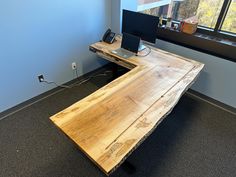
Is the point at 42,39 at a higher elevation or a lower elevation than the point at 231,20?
lower

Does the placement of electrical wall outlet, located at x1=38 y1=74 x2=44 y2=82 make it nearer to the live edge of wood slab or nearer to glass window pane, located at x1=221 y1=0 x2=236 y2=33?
the live edge of wood slab

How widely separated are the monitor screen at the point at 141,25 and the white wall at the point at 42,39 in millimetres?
605

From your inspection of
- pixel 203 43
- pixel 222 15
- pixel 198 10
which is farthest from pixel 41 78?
pixel 222 15

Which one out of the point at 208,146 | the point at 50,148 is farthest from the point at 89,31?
the point at 208,146

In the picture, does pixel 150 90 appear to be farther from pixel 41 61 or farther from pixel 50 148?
pixel 41 61

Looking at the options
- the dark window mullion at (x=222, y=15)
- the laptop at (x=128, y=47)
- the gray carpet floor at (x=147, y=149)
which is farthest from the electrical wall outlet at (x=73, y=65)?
the dark window mullion at (x=222, y=15)

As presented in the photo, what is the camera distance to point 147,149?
5.66 feet

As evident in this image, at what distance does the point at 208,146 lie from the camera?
5.78 ft

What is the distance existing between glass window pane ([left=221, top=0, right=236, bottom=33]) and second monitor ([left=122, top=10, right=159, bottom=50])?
875 mm

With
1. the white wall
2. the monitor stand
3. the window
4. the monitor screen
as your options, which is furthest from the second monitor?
the window

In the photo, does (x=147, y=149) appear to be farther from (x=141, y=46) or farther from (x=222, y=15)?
(x=222, y=15)

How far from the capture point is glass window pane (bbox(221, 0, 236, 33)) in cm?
190

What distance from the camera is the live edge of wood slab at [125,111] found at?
1.01m

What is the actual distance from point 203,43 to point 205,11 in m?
0.43
